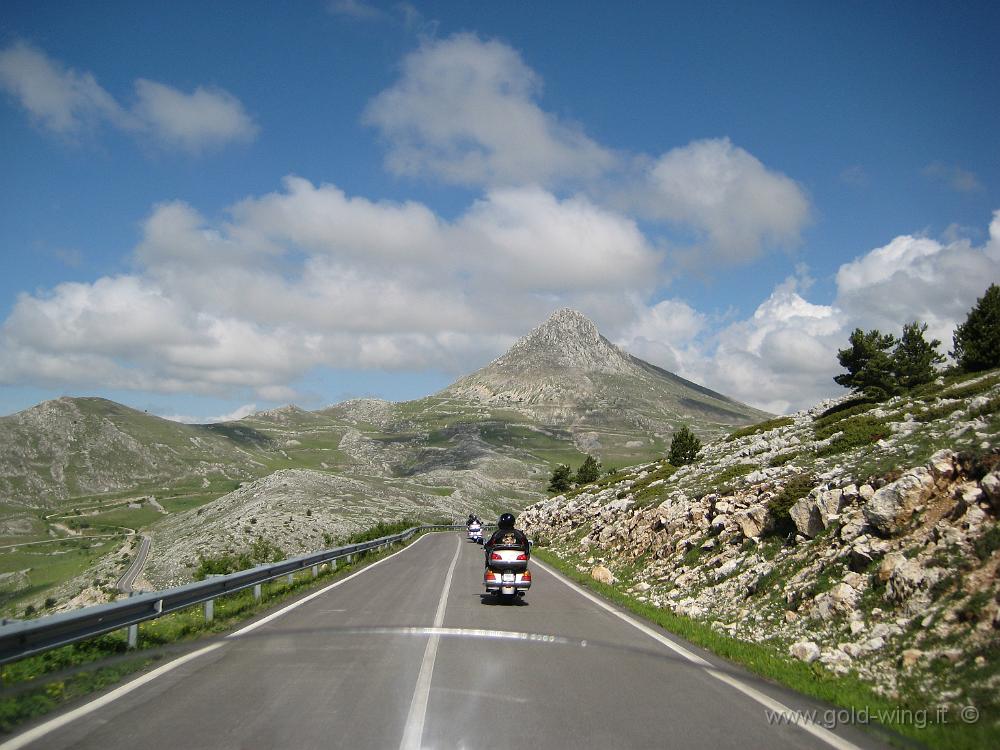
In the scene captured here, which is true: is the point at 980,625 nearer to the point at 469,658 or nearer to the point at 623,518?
the point at 469,658

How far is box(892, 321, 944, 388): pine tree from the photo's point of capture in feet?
139

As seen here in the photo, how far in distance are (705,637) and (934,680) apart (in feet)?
13.2

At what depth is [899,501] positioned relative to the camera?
12156 millimetres

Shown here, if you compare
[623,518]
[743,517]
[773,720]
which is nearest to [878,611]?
[773,720]

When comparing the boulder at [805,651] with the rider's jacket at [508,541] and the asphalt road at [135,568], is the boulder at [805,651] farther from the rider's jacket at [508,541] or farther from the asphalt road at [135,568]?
the asphalt road at [135,568]

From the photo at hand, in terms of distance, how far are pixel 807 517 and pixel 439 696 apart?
1082 centimetres

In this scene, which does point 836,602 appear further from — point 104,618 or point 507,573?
point 104,618

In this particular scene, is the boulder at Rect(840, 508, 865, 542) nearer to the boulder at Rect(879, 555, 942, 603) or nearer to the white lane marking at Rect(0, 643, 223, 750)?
the boulder at Rect(879, 555, 942, 603)

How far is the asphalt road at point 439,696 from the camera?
19.6 ft

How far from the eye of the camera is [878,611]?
32.8 feet

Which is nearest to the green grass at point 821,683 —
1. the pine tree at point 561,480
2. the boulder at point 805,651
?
the boulder at point 805,651

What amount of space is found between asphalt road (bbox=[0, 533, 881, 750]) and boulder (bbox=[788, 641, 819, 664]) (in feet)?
4.27

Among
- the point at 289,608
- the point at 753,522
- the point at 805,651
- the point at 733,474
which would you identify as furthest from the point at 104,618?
the point at 733,474

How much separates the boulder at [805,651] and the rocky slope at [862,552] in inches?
0.7
